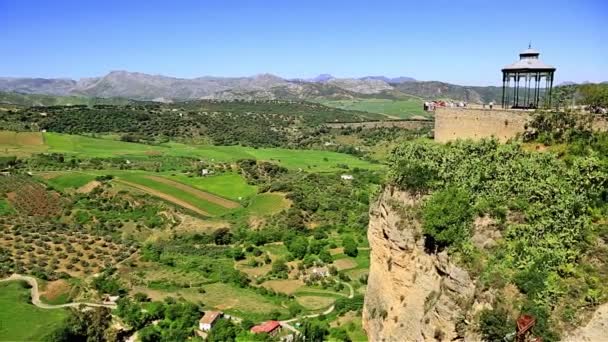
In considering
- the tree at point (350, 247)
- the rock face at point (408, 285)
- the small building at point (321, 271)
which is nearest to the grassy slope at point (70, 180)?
the tree at point (350, 247)

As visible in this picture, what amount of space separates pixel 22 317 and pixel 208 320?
12.5 meters

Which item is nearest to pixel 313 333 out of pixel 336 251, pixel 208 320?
pixel 208 320

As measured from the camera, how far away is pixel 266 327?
36062 mm

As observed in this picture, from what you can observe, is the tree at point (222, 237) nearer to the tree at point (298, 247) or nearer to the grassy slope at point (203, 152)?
the tree at point (298, 247)

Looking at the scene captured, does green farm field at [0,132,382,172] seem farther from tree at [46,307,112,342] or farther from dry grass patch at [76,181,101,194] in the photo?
tree at [46,307,112,342]

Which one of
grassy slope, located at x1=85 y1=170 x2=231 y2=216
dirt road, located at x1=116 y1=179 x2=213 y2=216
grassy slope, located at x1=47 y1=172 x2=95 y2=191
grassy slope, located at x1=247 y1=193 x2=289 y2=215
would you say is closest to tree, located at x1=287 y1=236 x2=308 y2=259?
grassy slope, located at x1=247 y1=193 x2=289 y2=215

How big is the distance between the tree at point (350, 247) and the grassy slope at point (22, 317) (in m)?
26.3

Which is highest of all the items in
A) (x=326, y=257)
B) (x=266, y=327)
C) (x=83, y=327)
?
(x=83, y=327)

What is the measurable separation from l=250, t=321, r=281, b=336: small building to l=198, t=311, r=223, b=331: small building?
3.12 meters

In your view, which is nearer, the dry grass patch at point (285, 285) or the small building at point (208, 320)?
the small building at point (208, 320)

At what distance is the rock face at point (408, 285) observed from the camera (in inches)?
731

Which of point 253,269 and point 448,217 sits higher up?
point 448,217

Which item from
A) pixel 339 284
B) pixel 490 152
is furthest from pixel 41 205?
pixel 490 152

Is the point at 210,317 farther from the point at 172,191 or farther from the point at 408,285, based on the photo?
the point at 172,191
